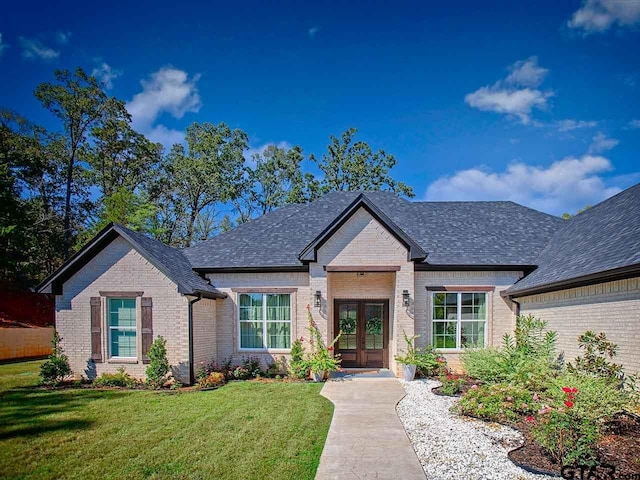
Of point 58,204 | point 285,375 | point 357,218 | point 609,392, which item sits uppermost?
point 58,204

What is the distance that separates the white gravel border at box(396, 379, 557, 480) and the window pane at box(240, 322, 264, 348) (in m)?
6.10

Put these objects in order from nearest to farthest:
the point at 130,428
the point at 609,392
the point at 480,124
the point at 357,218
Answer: the point at 609,392 < the point at 130,428 < the point at 357,218 < the point at 480,124

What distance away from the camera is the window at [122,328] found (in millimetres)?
12891

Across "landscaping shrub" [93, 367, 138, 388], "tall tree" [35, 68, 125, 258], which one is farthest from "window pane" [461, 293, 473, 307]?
"tall tree" [35, 68, 125, 258]

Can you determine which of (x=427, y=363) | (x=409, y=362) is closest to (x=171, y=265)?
(x=409, y=362)

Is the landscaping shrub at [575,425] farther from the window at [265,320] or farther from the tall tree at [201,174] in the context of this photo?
the tall tree at [201,174]

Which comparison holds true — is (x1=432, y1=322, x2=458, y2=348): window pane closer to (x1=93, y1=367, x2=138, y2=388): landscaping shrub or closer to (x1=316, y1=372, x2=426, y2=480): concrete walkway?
(x1=316, y1=372, x2=426, y2=480): concrete walkway

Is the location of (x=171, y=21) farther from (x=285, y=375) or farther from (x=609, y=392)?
(x=609, y=392)

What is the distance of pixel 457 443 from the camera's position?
6.92m

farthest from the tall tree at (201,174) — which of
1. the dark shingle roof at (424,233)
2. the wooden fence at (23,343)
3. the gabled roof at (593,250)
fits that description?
the gabled roof at (593,250)

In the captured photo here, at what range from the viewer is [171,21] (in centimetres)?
1231

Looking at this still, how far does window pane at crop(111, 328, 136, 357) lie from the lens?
42.3 ft

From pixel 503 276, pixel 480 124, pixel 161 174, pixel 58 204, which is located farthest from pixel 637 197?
pixel 58 204

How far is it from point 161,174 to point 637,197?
33.8 metres
